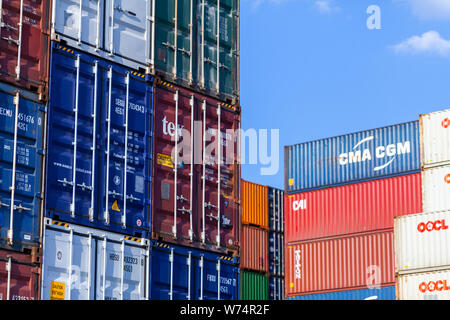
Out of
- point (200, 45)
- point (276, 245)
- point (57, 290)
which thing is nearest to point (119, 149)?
point (57, 290)

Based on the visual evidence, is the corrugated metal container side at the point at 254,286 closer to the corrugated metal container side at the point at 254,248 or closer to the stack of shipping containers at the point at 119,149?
the corrugated metal container side at the point at 254,248

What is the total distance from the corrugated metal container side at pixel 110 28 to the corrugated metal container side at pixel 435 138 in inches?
407

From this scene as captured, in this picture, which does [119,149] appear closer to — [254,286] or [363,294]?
[363,294]

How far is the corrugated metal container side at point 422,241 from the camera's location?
90.2 feet

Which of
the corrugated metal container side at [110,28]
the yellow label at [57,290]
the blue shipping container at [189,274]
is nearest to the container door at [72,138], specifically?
the corrugated metal container side at [110,28]

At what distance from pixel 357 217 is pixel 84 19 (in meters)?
13.1

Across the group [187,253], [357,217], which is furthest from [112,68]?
[357,217]

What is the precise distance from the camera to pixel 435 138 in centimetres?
Result: 2927

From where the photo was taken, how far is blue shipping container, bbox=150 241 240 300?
23.6 metres

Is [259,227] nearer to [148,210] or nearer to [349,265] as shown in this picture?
[349,265]

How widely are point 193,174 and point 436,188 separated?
877 cm

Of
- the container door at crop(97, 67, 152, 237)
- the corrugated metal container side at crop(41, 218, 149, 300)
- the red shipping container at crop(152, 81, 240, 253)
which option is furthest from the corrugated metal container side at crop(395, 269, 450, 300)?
the container door at crop(97, 67, 152, 237)

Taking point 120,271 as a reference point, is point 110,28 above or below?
above
